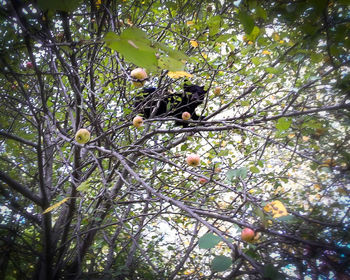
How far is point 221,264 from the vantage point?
0.77 metres

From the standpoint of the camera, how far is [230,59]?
243cm

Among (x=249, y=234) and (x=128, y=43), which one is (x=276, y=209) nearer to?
(x=249, y=234)

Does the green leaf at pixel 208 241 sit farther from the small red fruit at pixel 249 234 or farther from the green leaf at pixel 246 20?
the green leaf at pixel 246 20

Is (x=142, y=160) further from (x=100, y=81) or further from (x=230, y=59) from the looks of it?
(x=230, y=59)

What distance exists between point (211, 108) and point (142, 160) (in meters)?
1.37

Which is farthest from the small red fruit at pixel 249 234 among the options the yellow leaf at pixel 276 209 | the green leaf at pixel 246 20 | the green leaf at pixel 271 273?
the green leaf at pixel 246 20

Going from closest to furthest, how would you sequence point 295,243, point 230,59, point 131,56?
A: point 131,56 < point 295,243 < point 230,59

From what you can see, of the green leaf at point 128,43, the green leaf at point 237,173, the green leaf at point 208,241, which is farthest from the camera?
the green leaf at point 237,173

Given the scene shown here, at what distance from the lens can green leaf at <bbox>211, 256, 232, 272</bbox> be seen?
76 centimetres

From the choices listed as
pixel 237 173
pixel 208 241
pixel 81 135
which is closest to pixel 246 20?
pixel 237 173

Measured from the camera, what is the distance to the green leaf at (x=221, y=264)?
2.49ft

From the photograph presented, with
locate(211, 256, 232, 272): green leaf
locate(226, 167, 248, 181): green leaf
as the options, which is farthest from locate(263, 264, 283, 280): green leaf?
locate(226, 167, 248, 181): green leaf

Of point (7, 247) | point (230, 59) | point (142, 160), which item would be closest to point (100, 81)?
point (142, 160)

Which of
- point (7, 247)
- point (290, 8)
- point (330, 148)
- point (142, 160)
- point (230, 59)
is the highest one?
point (230, 59)
